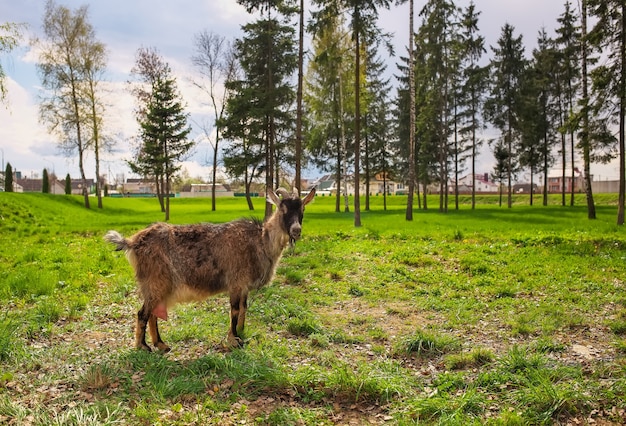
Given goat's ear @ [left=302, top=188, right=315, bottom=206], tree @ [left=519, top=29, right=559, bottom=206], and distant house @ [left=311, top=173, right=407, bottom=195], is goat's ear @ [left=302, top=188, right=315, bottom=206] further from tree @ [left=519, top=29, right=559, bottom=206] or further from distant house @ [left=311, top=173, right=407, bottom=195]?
tree @ [left=519, top=29, right=559, bottom=206]

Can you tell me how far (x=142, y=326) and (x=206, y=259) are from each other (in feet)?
4.63

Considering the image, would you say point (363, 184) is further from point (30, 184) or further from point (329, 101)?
point (30, 184)

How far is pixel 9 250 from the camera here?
16250 mm

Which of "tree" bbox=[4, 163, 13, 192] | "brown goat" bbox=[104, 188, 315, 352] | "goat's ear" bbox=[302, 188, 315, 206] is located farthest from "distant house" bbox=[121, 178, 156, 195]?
"goat's ear" bbox=[302, 188, 315, 206]

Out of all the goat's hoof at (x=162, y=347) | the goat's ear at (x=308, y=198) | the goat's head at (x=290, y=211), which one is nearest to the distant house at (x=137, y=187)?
the goat's ear at (x=308, y=198)

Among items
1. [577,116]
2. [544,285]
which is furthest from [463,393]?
[577,116]

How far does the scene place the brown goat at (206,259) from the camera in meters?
6.70

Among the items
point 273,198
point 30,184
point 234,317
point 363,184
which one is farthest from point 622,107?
point 30,184

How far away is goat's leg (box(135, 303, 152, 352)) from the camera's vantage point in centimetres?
671

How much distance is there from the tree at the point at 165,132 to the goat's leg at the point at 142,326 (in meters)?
33.3

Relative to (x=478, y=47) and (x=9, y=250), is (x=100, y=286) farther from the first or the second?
(x=478, y=47)

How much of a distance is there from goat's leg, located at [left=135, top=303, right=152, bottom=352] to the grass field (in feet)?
0.76

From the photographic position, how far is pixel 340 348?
7.32m

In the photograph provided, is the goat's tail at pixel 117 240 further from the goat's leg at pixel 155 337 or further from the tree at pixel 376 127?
the tree at pixel 376 127
